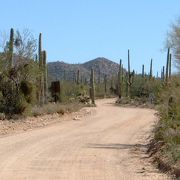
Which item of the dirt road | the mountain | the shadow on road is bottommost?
the shadow on road

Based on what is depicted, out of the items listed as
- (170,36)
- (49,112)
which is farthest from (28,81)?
(170,36)

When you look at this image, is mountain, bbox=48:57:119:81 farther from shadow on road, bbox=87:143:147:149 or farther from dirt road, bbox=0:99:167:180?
shadow on road, bbox=87:143:147:149

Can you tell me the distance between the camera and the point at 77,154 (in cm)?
1872

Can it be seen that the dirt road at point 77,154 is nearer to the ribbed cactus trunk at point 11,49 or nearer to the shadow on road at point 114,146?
the shadow on road at point 114,146

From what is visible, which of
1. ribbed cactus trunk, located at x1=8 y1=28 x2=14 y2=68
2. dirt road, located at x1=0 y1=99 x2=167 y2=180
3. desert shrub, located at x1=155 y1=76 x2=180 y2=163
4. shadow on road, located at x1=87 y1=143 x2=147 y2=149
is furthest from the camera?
ribbed cactus trunk, located at x1=8 y1=28 x2=14 y2=68

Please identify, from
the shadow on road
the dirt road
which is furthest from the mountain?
the shadow on road

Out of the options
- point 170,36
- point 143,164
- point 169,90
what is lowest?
point 143,164

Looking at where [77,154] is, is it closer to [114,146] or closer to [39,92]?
[114,146]

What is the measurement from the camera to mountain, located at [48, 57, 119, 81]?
448 feet

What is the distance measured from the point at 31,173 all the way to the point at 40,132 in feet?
45.0

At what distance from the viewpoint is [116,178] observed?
43.9 ft

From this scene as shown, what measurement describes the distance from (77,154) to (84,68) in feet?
426

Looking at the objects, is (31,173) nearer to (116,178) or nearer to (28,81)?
(116,178)

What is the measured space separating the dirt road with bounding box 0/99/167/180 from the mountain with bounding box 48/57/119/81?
339 feet
